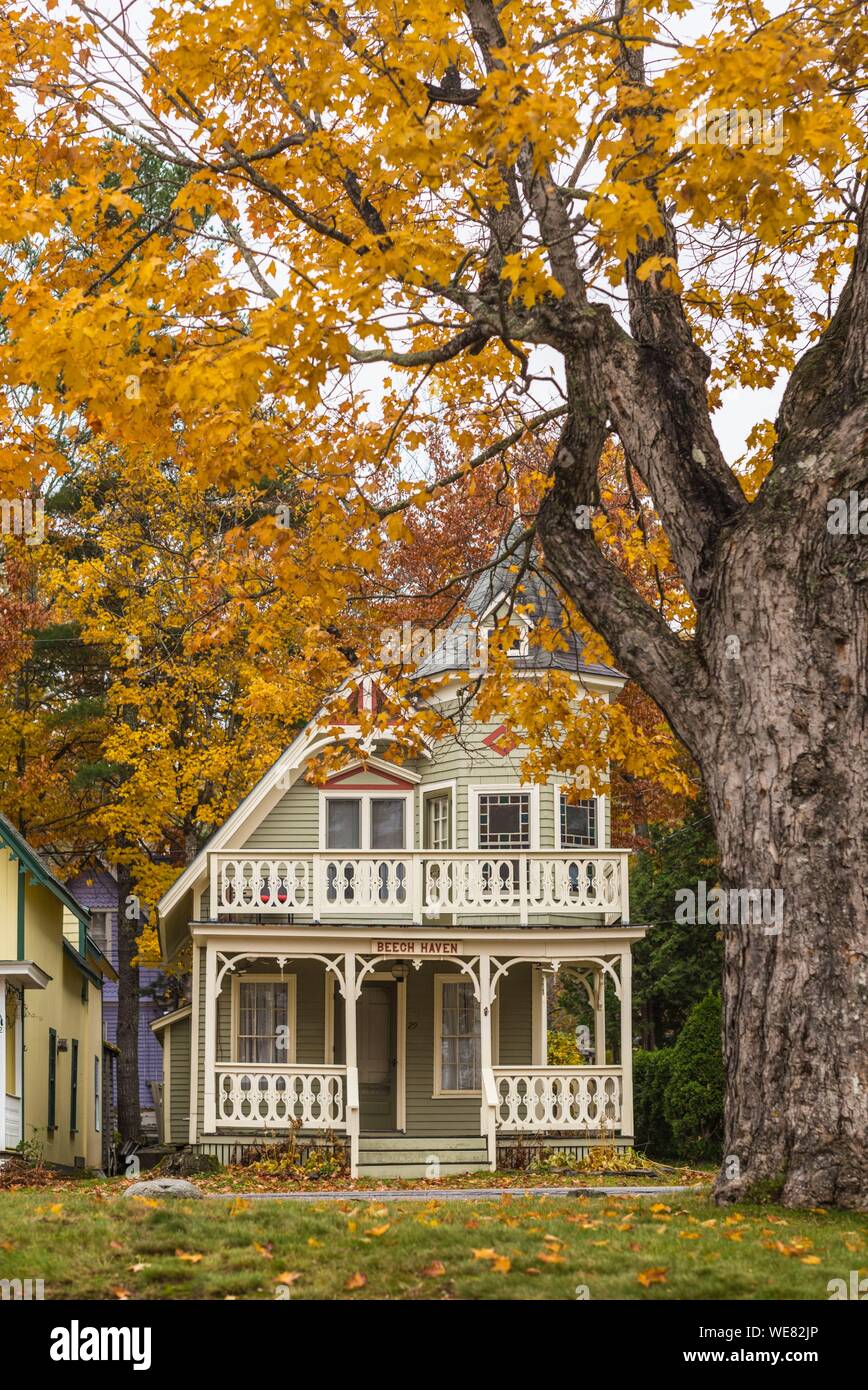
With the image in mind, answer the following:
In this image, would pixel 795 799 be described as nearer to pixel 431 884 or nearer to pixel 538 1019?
pixel 431 884

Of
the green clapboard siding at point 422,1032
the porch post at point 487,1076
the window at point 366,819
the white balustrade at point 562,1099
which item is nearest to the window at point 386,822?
the window at point 366,819

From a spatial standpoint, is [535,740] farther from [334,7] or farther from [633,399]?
[334,7]

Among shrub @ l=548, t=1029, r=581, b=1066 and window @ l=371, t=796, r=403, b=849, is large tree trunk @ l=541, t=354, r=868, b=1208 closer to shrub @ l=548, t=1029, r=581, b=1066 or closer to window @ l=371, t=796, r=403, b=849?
window @ l=371, t=796, r=403, b=849

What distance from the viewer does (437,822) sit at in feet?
83.3

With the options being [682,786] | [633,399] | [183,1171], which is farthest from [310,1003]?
[633,399]

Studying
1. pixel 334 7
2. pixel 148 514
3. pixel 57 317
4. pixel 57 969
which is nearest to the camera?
pixel 57 317

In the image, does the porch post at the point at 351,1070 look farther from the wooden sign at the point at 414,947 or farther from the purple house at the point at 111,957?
the purple house at the point at 111,957

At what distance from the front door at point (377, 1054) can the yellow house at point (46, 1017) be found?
5.02 m

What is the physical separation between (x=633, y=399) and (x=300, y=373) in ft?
7.82

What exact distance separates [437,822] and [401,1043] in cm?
359

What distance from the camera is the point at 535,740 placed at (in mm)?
13828

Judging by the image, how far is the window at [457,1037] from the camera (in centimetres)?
2448

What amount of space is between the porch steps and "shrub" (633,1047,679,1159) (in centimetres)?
649

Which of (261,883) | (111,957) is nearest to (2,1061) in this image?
(261,883)
